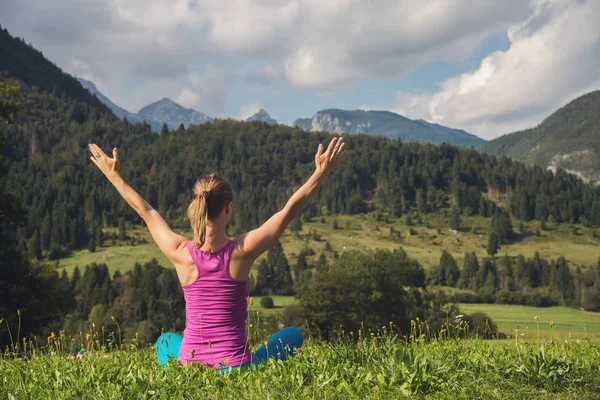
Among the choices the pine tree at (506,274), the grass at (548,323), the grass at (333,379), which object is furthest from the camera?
the pine tree at (506,274)

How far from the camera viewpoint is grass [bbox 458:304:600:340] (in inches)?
335

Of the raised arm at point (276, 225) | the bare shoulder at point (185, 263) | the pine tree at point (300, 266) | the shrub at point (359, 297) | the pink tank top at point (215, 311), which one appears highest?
the raised arm at point (276, 225)

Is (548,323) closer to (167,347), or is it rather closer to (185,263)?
(167,347)

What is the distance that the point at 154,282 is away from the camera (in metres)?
132

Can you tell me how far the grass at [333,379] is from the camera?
15.3 ft

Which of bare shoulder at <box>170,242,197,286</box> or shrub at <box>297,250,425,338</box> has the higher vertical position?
bare shoulder at <box>170,242,197,286</box>

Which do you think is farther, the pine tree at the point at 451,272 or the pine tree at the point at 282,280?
the pine tree at the point at 451,272

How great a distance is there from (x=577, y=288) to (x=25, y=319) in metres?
149

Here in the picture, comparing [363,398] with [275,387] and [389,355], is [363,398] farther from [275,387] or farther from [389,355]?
[389,355]

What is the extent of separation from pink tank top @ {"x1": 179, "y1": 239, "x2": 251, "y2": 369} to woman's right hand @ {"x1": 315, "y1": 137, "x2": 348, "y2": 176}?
1238 millimetres

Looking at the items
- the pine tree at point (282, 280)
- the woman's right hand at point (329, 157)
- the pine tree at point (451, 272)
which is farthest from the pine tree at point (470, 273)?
the woman's right hand at point (329, 157)

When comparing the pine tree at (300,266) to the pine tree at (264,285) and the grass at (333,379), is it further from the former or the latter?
the grass at (333,379)

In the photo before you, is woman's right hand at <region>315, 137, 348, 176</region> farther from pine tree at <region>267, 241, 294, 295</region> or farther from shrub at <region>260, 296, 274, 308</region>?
pine tree at <region>267, 241, 294, 295</region>

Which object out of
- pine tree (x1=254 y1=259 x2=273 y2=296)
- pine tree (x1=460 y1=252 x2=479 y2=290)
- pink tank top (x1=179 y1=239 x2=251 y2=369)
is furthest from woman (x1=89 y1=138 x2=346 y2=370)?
pine tree (x1=460 y1=252 x2=479 y2=290)
